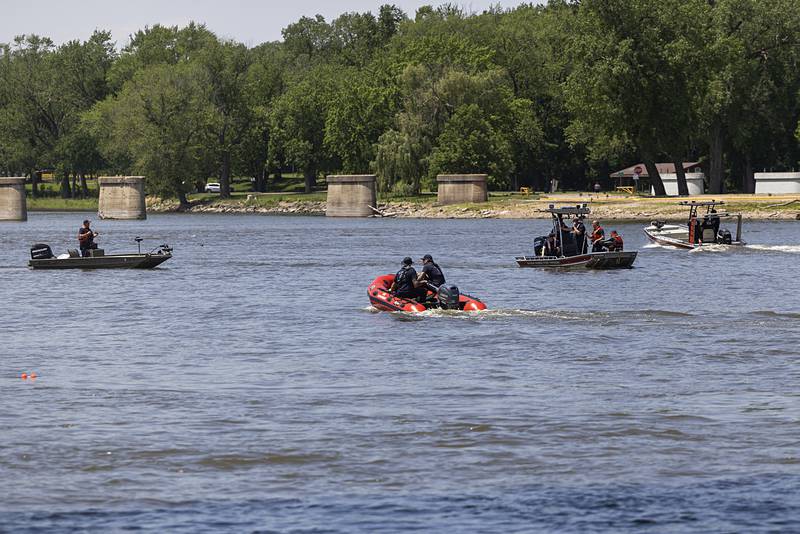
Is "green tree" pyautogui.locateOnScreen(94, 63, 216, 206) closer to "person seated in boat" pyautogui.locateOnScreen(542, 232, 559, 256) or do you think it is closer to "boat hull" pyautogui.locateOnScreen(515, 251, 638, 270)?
"person seated in boat" pyautogui.locateOnScreen(542, 232, 559, 256)

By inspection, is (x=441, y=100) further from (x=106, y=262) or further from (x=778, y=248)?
(x=106, y=262)

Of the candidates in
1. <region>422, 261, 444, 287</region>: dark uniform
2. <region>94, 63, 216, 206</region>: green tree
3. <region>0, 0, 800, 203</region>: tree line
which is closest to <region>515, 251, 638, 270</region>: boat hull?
<region>422, 261, 444, 287</region>: dark uniform

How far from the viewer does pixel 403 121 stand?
119438mm

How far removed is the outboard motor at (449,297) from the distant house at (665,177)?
79.7 metres

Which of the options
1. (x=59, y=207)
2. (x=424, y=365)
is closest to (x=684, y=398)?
(x=424, y=365)

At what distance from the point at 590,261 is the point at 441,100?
7219 centimetres

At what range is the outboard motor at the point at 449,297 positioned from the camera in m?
33.8

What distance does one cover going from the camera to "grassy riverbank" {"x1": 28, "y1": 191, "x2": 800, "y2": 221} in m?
94.8

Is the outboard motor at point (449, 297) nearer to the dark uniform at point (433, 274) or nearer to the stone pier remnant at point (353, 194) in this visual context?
the dark uniform at point (433, 274)

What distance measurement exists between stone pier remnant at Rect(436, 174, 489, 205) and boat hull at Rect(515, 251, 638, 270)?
207ft

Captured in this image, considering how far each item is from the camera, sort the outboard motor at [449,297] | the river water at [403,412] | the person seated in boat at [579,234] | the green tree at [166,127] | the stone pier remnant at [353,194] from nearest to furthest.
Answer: the river water at [403,412] < the outboard motor at [449,297] < the person seated in boat at [579,234] < the stone pier remnant at [353,194] < the green tree at [166,127]

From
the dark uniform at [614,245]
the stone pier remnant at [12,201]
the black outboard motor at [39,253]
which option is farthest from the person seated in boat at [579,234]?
the stone pier remnant at [12,201]

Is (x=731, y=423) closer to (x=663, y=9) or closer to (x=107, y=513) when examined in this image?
(x=107, y=513)

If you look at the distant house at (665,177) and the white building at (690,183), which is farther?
the distant house at (665,177)
